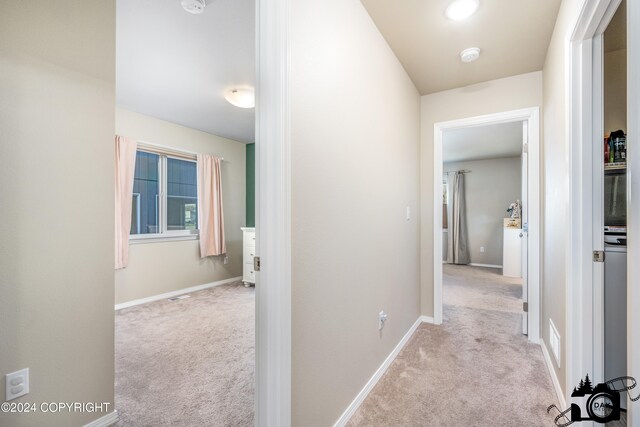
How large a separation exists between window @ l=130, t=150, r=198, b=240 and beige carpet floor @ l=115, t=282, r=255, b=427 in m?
1.10

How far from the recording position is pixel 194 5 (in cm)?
183

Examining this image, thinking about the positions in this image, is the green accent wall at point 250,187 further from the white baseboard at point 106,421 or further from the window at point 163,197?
the white baseboard at point 106,421

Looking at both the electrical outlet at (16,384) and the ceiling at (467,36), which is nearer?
the electrical outlet at (16,384)

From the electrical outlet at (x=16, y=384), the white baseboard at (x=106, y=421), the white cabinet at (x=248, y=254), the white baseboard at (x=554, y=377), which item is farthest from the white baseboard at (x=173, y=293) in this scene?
the white baseboard at (x=554, y=377)

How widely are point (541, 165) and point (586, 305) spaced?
1519mm

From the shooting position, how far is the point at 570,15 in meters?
1.49

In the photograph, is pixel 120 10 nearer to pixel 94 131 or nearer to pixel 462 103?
pixel 94 131

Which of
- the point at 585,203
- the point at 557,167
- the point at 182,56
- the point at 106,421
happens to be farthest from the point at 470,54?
the point at 106,421

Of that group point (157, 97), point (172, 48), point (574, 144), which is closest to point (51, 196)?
point (172, 48)

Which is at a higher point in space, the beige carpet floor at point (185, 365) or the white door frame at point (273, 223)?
the white door frame at point (273, 223)

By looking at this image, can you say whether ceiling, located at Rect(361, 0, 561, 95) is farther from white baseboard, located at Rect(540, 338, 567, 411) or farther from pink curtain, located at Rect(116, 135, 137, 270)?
pink curtain, located at Rect(116, 135, 137, 270)

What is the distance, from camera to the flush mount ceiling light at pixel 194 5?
1802mm

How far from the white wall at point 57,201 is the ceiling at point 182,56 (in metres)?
0.49

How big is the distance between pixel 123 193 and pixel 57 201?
244 centimetres
